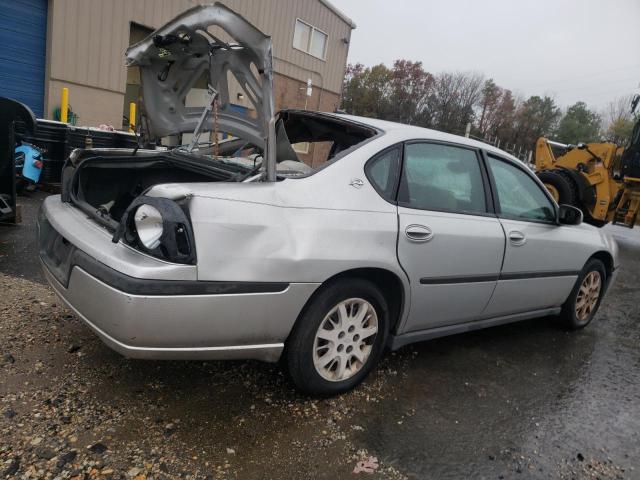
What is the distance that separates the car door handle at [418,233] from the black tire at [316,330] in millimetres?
353

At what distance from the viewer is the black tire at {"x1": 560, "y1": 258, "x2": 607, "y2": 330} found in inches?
168

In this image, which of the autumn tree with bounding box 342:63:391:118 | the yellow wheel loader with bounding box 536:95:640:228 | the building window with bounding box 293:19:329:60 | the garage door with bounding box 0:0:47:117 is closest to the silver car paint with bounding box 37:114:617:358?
the garage door with bounding box 0:0:47:117

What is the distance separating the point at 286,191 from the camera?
241 cm

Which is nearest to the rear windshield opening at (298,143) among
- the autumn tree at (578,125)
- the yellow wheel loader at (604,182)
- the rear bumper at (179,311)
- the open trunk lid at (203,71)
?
the open trunk lid at (203,71)

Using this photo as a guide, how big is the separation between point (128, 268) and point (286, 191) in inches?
31.8

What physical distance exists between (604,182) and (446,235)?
9.19 metres

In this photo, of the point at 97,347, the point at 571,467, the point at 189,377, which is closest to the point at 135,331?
the point at 189,377

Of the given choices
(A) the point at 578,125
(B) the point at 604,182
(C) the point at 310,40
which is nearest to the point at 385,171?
(B) the point at 604,182

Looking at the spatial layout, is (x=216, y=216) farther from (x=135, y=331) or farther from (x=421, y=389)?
(x=421, y=389)

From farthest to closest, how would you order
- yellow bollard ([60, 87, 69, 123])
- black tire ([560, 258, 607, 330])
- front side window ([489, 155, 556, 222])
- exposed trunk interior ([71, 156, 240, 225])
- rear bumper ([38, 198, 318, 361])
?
yellow bollard ([60, 87, 69, 123]) → black tire ([560, 258, 607, 330]) → front side window ([489, 155, 556, 222]) → exposed trunk interior ([71, 156, 240, 225]) → rear bumper ([38, 198, 318, 361])

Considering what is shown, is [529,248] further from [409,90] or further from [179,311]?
[409,90]

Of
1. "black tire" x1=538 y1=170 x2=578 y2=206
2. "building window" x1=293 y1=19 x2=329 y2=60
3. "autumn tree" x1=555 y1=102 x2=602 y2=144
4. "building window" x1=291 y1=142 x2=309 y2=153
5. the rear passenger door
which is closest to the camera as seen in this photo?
the rear passenger door

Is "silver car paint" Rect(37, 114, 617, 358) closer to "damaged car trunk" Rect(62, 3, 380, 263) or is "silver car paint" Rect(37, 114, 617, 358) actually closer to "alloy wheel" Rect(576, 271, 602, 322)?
"damaged car trunk" Rect(62, 3, 380, 263)

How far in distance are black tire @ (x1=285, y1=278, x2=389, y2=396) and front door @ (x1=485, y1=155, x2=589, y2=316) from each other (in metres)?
1.18
